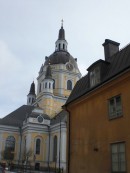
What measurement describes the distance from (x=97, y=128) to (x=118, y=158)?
8.16 feet

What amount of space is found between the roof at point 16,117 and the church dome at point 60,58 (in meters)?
12.7

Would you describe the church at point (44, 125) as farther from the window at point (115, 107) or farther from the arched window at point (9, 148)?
the window at point (115, 107)

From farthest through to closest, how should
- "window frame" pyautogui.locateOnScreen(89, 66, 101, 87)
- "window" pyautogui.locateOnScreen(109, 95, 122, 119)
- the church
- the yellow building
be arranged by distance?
the church → "window frame" pyautogui.locateOnScreen(89, 66, 101, 87) → "window" pyautogui.locateOnScreen(109, 95, 122, 119) → the yellow building

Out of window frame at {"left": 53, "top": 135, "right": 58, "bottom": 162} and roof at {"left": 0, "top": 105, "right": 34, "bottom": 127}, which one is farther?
roof at {"left": 0, "top": 105, "right": 34, "bottom": 127}

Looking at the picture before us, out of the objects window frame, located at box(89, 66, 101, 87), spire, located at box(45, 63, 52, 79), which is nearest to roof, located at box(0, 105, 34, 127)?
spire, located at box(45, 63, 52, 79)

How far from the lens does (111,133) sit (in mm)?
12938

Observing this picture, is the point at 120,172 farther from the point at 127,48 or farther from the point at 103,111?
the point at 127,48

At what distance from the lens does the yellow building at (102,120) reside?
12266mm

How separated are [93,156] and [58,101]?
45349 mm

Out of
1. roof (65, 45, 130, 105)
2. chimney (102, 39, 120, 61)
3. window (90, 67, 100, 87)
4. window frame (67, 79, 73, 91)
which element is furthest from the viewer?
window frame (67, 79, 73, 91)

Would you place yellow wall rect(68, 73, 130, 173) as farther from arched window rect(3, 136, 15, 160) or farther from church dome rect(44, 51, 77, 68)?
church dome rect(44, 51, 77, 68)

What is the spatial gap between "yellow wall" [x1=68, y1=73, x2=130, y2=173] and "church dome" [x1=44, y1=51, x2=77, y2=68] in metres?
46.4

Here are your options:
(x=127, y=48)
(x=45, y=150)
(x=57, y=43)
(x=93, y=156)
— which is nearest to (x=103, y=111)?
(x=93, y=156)

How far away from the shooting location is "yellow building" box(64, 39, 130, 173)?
1227 cm
